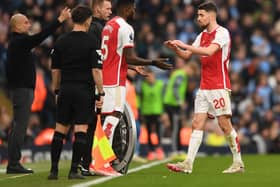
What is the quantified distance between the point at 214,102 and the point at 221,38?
2.86ft

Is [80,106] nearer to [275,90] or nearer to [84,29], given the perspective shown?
[84,29]

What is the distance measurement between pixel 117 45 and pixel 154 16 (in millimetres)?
16965

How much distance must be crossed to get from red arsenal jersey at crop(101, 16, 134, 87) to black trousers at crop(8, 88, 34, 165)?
184 centimetres

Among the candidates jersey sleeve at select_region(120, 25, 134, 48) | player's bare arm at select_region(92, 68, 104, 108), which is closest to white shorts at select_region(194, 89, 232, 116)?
jersey sleeve at select_region(120, 25, 134, 48)

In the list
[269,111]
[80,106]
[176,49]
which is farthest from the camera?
[269,111]

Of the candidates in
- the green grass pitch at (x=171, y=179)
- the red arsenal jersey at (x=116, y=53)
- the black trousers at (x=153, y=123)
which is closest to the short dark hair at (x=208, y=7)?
the red arsenal jersey at (x=116, y=53)

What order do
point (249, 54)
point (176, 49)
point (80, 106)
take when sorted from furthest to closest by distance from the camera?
point (249, 54), point (176, 49), point (80, 106)

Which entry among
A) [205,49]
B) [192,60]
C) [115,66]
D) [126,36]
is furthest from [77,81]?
[192,60]

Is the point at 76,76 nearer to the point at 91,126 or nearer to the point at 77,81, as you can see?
the point at 77,81

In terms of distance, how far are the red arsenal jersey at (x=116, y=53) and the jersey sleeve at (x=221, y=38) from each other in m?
1.14

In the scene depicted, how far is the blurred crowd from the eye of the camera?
24.3 m

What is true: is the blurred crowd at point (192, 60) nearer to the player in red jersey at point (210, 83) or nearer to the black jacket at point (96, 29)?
the black jacket at point (96, 29)

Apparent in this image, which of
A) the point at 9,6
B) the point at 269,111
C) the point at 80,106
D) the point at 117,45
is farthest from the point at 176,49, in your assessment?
the point at 9,6

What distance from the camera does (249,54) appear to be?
29.7m
